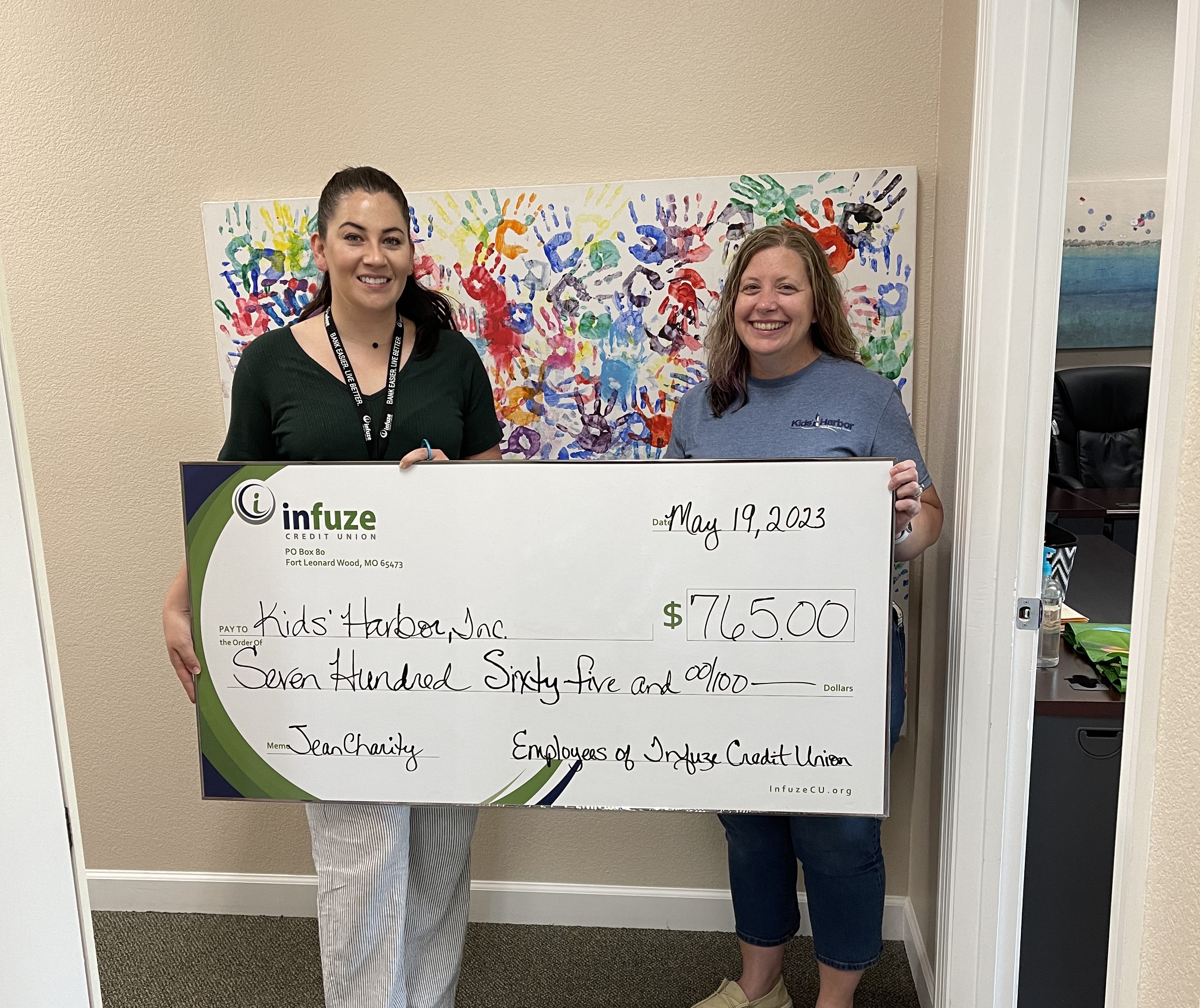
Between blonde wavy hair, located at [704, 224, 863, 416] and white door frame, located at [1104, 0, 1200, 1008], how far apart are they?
2.75 feet

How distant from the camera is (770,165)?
6.56 ft

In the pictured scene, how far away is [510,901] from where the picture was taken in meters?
2.36

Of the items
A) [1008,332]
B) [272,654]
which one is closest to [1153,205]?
[1008,332]

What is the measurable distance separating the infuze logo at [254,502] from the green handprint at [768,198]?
1.17m

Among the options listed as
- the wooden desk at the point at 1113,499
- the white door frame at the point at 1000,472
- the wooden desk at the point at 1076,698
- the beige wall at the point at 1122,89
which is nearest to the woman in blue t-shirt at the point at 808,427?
the white door frame at the point at 1000,472

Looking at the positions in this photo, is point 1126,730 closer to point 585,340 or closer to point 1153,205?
point 585,340

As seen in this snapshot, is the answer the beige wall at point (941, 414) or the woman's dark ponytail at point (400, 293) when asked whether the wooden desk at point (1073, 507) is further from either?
the woman's dark ponytail at point (400, 293)

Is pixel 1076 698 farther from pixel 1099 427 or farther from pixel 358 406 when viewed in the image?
pixel 1099 427

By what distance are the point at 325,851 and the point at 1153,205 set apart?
129 inches

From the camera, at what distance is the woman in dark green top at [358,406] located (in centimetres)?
158

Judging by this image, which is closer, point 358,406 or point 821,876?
point 358,406

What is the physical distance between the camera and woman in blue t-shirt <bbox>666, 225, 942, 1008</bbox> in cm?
160

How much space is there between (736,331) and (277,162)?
1.19 metres

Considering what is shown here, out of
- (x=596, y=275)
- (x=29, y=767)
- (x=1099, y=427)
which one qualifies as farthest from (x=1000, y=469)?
(x=1099, y=427)
